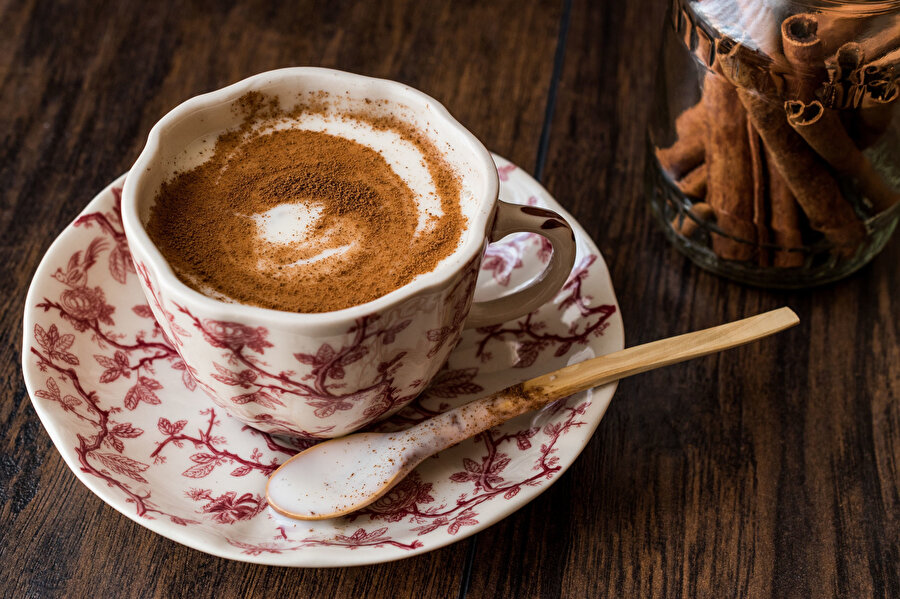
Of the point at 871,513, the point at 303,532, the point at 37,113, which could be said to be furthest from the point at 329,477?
the point at 37,113

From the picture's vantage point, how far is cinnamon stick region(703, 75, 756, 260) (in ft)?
3.16

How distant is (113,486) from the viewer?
0.74 metres

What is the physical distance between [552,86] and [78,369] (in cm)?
77

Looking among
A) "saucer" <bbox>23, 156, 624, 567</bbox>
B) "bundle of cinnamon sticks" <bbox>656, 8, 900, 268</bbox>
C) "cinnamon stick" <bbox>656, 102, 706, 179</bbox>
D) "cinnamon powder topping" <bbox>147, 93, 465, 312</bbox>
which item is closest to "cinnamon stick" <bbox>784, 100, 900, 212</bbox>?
"bundle of cinnamon sticks" <bbox>656, 8, 900, 268</bbox>

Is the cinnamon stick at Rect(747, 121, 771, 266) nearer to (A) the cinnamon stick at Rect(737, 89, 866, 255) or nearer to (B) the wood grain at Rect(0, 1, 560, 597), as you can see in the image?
(A) the cinnamon stick at Rect(737, 89, 866, 255)

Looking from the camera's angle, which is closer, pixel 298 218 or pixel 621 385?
pixel 298 218

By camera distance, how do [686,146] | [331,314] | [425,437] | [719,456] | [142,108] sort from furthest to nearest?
[142,108] → [686,146] → [719,456] → [425,437] → [331,314]

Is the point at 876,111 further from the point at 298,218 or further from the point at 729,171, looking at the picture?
the point at 298,218

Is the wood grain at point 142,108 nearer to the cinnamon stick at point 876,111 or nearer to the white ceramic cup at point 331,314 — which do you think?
the white ceramic cup at point 331,314

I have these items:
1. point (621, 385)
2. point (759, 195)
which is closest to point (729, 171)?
point (759, 195)

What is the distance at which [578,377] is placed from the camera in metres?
0.84

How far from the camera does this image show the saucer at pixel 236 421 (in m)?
0.74

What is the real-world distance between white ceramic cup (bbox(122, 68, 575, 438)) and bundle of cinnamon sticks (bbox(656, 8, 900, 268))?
248 millimetres

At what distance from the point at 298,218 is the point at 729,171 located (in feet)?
1.60
